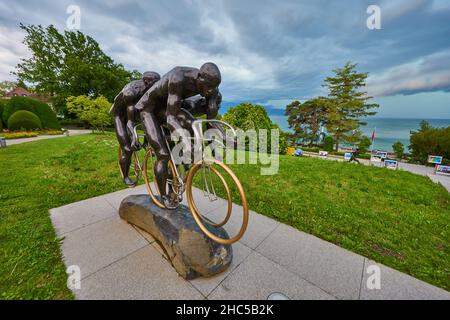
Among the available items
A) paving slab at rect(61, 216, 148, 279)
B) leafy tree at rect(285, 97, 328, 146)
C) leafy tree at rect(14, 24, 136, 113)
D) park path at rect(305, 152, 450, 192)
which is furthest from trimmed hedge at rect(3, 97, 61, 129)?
leafy tree at rect(285, 97, 328, 146)

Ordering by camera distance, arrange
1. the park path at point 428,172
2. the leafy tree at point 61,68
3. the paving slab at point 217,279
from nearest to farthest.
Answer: the paving slab at point 217,279 < the park path at point 428,172 < the leafy tree at point 61,68

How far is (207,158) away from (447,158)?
17.4 m

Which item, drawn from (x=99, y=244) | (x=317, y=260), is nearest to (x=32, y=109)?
(x=99, y=244)

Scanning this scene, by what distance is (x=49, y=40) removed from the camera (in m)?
25.5

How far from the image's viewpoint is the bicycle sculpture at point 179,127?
1771 mm

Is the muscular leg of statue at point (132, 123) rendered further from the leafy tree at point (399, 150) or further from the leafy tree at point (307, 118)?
the leafy tree at point (307, 118)

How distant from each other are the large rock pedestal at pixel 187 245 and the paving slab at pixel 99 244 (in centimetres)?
40

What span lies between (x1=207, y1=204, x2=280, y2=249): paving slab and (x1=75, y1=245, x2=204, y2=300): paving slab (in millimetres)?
1059

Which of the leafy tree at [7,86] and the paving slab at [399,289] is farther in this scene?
the leafy tree at [7,86]

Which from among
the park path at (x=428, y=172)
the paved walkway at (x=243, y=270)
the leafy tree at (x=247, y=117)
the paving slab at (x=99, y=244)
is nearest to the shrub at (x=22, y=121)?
the leafy tree at (x=247, y=117)

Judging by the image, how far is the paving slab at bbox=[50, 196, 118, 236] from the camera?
2.87 m

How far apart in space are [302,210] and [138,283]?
9.99 feet

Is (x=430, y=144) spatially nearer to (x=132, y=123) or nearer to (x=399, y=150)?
(x=399, y=150)
